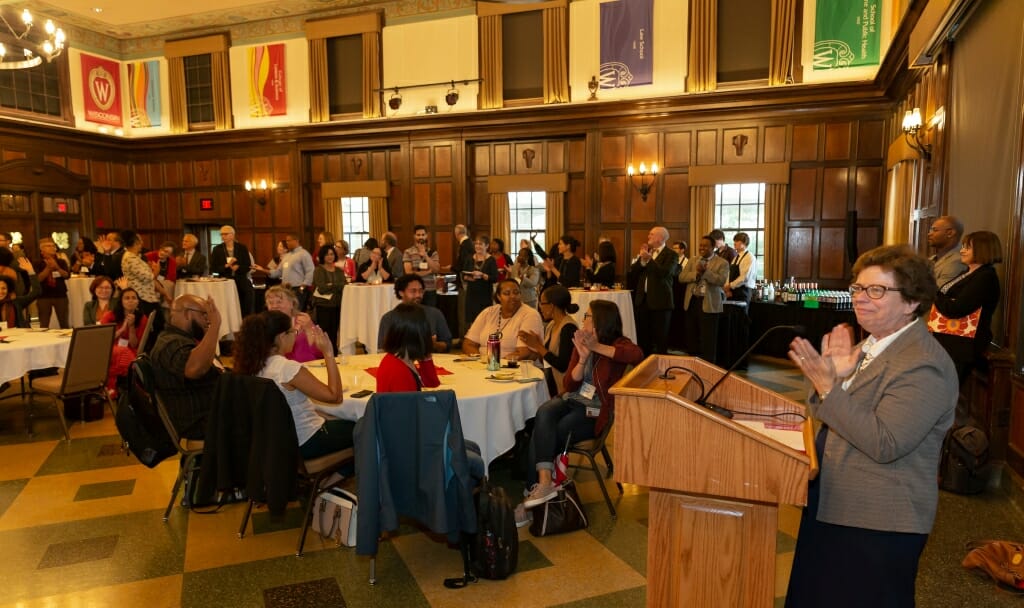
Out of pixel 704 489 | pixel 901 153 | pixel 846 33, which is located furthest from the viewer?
pixel 846 33

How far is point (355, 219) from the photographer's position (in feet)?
43.4

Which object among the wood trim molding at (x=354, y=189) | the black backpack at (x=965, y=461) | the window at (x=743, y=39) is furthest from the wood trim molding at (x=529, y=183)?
the black backpack at (x=965, y=461)

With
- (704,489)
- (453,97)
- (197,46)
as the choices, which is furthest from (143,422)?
(197,46)

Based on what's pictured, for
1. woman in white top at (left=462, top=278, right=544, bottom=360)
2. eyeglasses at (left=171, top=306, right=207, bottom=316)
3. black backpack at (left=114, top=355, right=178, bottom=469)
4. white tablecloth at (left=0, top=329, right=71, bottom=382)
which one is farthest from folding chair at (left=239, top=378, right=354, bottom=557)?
white tablecloth at (left=0, top=329, right=71, bottom=382)

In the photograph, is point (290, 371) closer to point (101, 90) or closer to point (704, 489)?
point (704, 489)

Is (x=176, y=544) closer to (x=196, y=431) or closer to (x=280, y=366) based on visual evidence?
(x=196, y=431)

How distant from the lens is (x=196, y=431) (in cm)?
373

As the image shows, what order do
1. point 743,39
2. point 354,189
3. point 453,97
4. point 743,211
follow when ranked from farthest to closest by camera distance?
1. point 354,189
2. point 453,97
3. point 743,211
4. point 743,39

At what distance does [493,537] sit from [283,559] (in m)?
Result: 1.15

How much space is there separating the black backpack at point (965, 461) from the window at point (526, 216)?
825 centimetres

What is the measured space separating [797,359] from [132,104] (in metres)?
16.6

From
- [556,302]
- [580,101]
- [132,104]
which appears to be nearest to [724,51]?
[580,101]

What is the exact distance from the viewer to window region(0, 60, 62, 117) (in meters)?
12.2

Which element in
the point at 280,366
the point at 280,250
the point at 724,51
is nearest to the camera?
the point at 280,366
